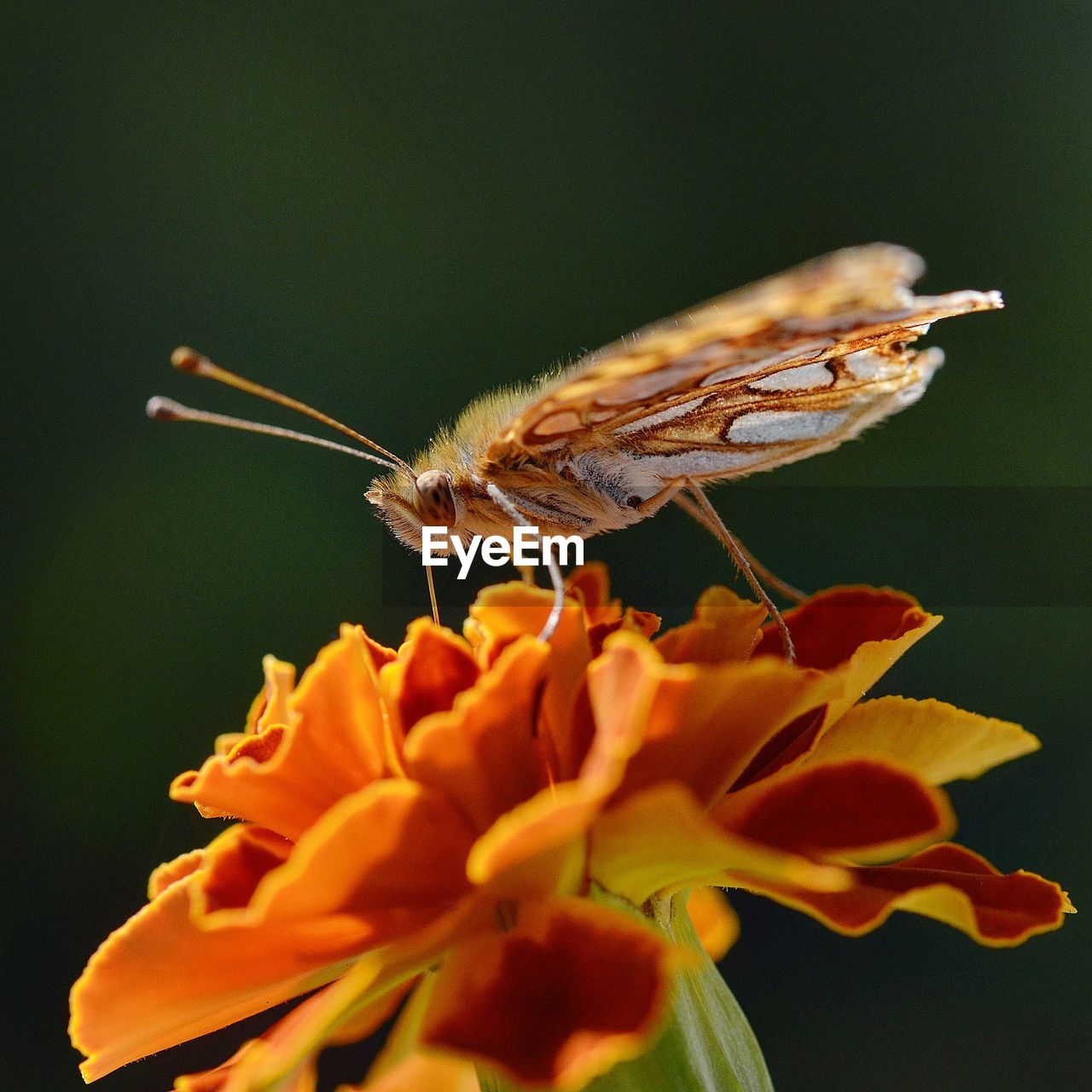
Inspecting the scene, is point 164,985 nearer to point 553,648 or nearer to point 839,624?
point 553,648

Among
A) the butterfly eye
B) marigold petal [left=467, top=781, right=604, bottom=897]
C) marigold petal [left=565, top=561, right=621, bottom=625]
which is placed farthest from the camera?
the butterfly eye

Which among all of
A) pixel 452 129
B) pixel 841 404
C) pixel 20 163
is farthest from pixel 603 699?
pixel 20 163

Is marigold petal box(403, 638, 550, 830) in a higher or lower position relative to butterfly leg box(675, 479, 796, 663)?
lower

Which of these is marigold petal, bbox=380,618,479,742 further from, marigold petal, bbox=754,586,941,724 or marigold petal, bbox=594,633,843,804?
marigold petal, bbox=754,586,941,724

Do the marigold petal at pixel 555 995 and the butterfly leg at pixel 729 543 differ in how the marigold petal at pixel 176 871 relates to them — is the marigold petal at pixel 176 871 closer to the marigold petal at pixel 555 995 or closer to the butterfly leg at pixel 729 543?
the marigold petal at pixel 555 995

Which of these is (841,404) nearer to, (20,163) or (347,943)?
(347,943)

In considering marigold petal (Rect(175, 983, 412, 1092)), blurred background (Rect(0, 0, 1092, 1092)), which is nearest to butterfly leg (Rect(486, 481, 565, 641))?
marigold petal (Rect(175, 983, 412, 1092))

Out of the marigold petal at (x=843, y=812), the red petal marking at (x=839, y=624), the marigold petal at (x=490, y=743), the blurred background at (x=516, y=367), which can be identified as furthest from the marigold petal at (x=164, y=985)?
the blurred background at (x=516, y=367)
